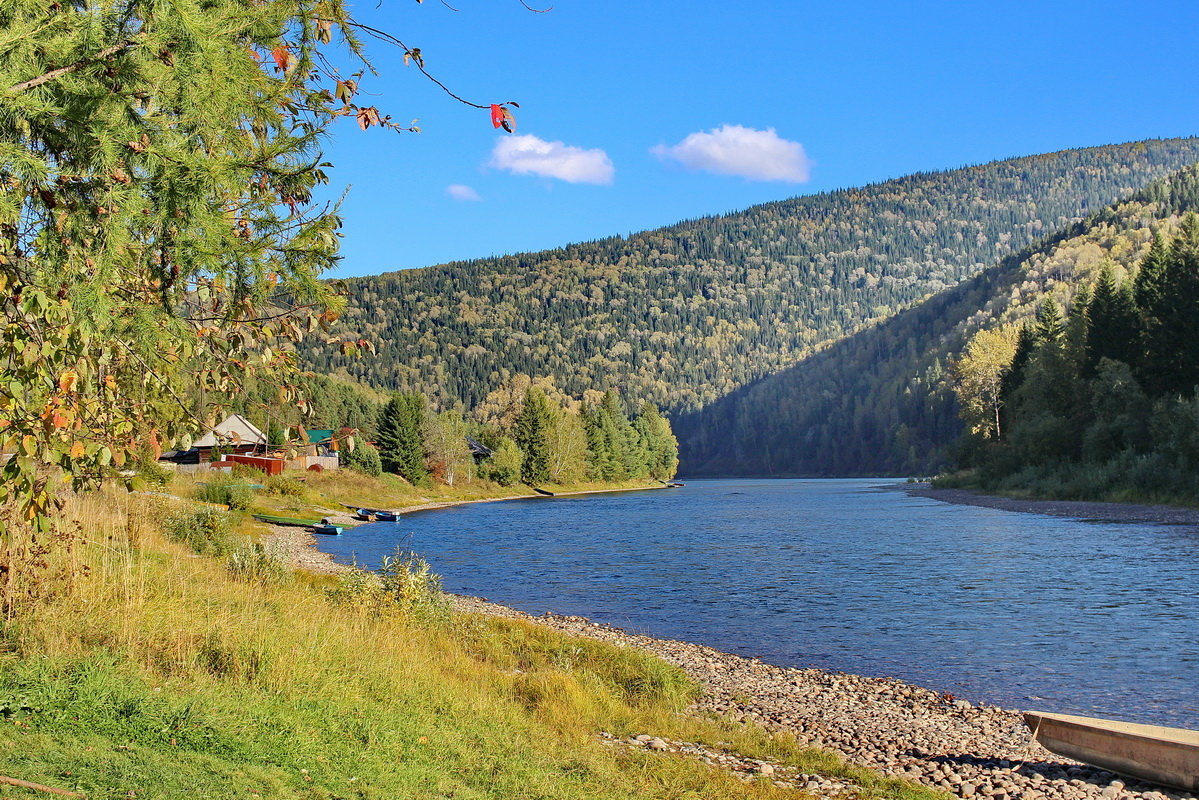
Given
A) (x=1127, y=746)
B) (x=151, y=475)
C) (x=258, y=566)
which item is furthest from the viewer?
(x=258, y=566)

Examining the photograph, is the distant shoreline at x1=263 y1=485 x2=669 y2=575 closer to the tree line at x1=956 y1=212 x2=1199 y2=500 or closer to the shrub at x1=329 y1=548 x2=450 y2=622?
the shrub at x1=329 y1=548 x2=450 y2=622

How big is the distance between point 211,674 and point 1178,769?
1051 cm

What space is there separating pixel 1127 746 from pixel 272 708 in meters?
9.67

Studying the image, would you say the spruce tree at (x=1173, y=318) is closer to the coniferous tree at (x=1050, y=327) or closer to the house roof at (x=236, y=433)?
the coniferous tree at (x=1050, y=327)

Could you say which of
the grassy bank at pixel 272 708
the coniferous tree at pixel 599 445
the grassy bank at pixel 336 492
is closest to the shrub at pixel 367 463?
the grassy bank at pixel 336 492

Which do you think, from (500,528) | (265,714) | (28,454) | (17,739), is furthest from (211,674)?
(500,528)

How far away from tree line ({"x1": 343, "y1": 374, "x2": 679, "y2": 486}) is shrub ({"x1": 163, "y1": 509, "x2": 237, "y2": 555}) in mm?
50228

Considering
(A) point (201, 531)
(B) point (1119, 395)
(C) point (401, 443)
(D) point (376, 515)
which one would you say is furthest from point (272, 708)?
(C) point (401, 443)

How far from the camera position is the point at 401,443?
3713 inches

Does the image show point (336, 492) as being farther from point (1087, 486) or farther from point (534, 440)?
point (1087, 486)

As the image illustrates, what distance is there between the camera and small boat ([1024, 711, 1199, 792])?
10516 millimetres

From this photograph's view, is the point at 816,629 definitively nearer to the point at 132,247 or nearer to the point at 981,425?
the point at 132,247

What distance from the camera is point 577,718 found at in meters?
11.5

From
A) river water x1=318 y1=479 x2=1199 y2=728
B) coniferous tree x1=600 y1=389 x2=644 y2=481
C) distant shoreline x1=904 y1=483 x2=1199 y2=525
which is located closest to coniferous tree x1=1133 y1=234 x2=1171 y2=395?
distant shoreline x1=904 y1=483 x2=1199 y2=525
